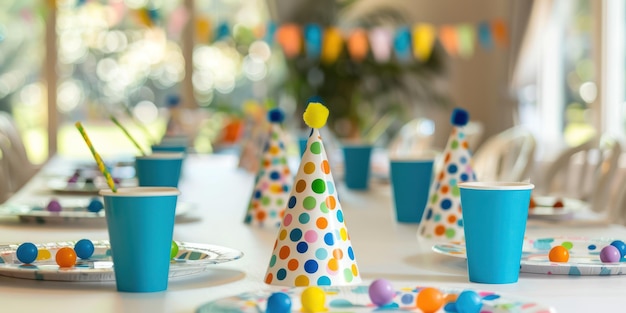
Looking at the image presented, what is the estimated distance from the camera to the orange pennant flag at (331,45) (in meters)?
5.84

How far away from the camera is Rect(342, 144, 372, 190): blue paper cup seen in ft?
8.21

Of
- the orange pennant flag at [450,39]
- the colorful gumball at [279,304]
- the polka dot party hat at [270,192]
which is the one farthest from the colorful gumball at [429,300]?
the orange pennant flag at [450,39]

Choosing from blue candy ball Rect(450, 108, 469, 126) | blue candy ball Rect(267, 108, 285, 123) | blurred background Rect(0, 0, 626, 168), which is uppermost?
blurred background Rect(0, 0, 626, 168)

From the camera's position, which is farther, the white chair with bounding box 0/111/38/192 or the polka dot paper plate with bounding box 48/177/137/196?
the white chair with bounding box 0/111/38/192

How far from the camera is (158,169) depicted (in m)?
1.79

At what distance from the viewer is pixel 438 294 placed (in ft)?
2.83

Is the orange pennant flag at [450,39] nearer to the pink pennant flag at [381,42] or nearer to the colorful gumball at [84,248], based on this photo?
the pink pennant flag at [381,42]

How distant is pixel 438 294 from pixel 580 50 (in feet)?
15.2

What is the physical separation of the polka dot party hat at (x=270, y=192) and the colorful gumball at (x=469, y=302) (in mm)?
822

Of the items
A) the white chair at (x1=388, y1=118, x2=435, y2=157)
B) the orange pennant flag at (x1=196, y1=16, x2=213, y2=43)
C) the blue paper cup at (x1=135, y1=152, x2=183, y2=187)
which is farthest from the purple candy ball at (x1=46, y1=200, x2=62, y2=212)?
the orange pennant flag at (x1=196, y1=16, x2=213, y2=43)

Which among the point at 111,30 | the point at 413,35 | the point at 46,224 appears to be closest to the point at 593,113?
the point at 413,35

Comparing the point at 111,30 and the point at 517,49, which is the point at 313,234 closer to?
the point at 517,49

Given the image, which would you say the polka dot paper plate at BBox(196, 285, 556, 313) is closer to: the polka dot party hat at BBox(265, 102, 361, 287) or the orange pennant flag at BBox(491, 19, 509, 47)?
the polka dot party hat at BBox(265, 102, 361, 287)

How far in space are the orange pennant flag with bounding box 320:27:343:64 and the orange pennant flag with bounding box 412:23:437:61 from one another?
1.46 feet
